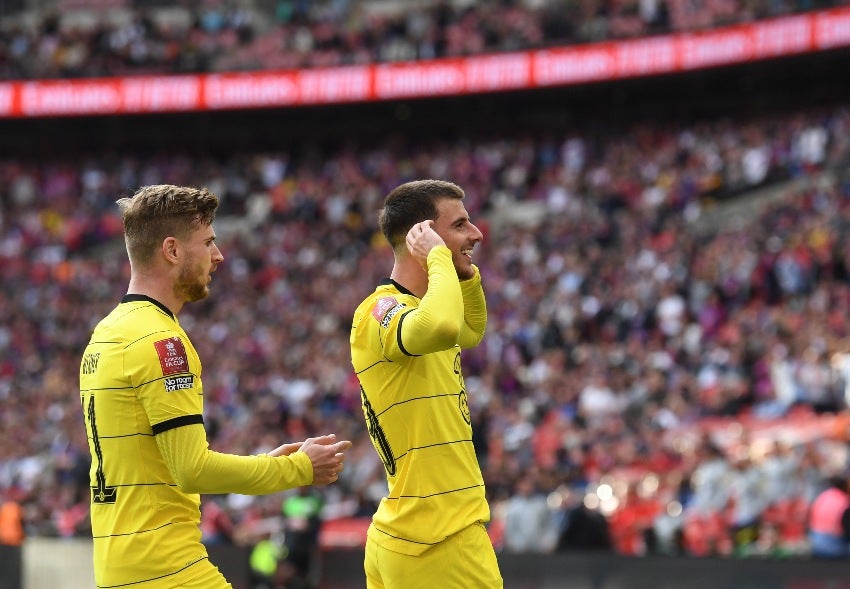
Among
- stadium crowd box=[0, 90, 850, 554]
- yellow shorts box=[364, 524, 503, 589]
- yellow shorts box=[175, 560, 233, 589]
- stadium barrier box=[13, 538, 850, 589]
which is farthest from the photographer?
stadium crowd box=[0, 90, 850, 554]

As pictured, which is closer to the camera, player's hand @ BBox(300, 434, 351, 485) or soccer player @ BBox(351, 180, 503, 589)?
player's hand @ BBox(300, 434, 351, 485)

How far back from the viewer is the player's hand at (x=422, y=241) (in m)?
4.43

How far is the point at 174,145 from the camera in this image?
29.2 metres

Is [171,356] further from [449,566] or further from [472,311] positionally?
[472,311]

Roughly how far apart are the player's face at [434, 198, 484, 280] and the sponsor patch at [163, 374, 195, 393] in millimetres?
1113

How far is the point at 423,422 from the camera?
445 centimetres

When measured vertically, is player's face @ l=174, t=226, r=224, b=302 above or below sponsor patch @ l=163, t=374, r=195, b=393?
above

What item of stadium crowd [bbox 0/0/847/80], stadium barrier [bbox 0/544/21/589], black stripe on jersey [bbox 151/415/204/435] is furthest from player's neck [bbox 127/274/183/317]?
stadium crowd [bbox 0/0/847/80]

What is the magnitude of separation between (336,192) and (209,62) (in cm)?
439

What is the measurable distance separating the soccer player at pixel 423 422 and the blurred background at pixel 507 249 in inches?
156

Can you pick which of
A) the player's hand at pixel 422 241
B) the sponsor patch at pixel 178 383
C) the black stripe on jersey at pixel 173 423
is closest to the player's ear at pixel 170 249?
the sponsor patch at pixel 178 383

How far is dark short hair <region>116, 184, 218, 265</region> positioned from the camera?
4.07 meters

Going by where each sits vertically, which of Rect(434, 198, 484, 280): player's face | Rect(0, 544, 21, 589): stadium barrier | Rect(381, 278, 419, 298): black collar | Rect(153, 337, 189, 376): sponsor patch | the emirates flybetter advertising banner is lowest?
Rect(0, 544, 21, 589): stadium barrier

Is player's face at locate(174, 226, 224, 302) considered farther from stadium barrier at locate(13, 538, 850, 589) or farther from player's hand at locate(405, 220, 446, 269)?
stadium barrier at locate(13, 538, 850, 589)
